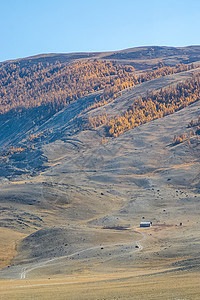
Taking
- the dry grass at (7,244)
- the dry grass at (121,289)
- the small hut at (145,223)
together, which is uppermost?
the dry grass at (121,289)

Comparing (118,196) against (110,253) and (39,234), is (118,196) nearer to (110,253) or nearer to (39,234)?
(39,234)

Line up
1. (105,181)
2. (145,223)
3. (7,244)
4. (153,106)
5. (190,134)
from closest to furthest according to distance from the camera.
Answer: (7,244)
(145,223)
(105,181)
(190,134)
(153,106)

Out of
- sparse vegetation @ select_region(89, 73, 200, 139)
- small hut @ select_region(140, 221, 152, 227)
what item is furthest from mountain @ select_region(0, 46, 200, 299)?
small hut @ select_region(140, 221, 152, 227)

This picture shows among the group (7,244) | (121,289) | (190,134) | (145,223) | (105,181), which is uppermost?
(121,289)

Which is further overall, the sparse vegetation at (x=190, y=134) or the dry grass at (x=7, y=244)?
the sparse vegetation at (x=190, y=134)

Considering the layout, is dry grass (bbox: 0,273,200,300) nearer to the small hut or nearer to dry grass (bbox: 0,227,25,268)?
dry grass (bbox: 0,227,25,268)

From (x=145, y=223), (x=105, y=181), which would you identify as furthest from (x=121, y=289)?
(x=105, y=181)

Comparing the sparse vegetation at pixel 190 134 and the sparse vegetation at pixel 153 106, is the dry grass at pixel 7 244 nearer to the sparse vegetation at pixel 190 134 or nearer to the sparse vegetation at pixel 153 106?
the sparse vegetation at pixel 190 134

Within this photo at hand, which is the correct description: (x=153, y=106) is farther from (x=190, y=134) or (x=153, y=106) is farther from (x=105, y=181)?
(x=105, y=181)

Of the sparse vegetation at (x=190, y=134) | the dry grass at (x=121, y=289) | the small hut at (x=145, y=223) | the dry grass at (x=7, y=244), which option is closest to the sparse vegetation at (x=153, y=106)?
the sparse vegetation at (x=190, y=134)
